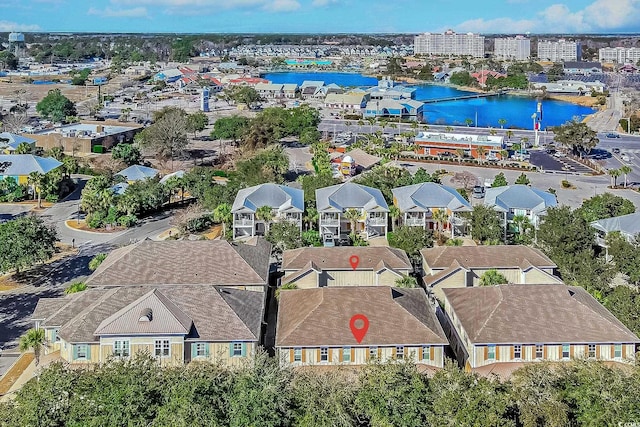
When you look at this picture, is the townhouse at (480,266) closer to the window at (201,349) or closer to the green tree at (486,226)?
the green tree at (486,226)

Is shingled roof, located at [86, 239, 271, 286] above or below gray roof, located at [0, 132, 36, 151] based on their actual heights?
below

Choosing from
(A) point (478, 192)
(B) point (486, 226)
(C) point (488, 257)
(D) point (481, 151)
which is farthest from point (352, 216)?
(D) point (481, 151)

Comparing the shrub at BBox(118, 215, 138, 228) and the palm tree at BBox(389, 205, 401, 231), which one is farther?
the shrub at BBox(118, 215, 138, 228)

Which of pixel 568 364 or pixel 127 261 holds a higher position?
pixel 127 261

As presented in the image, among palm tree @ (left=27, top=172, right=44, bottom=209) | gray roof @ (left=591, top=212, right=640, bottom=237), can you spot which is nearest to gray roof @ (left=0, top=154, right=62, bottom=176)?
palm tree @ (left=27, top=172, right=44, bottom=209)

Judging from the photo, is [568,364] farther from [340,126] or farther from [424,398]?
[340,126]

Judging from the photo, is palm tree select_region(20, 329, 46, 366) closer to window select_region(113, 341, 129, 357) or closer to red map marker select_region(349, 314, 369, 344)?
window select_region(113, 341, 129, 357)

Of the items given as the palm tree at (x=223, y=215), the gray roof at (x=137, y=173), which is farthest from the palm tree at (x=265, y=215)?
the gray roof at (x=137, y=173)

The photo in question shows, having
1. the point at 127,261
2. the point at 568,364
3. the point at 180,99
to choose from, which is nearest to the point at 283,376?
the point at 568,364
